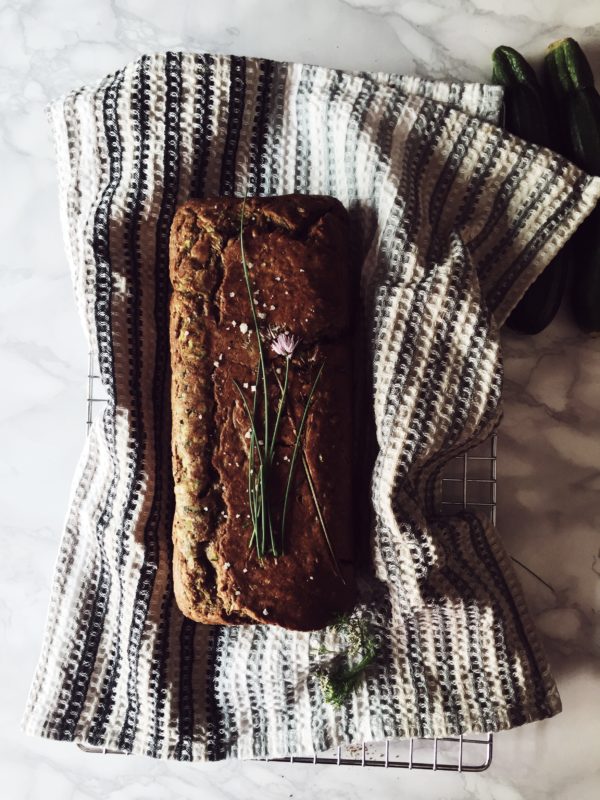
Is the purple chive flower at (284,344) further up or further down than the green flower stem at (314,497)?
further up

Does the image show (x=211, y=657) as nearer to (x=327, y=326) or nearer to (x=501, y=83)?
(x=327, y=326)

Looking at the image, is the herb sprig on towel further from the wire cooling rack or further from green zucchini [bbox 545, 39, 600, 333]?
green zucchini [bbox 545, 39, 600, 333]

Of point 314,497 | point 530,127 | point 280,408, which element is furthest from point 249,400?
point 530,127

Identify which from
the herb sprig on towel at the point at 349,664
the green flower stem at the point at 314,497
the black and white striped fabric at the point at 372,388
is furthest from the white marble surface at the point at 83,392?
the green flower stem at the point at 314,497

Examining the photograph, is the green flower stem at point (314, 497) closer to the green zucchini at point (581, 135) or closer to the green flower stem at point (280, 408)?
the green flower stem at point (280, 408)

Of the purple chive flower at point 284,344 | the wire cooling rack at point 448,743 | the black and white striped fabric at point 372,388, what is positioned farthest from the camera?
the wire cooling rack at point 448,743

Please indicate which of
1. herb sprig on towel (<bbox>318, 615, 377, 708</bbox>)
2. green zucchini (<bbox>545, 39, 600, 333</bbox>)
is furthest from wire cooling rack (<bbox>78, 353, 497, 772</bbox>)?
green zucchini (<bbox>545, 39, 600, 333</bbox>)
